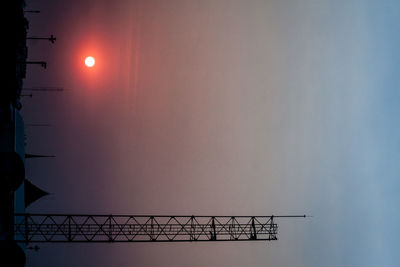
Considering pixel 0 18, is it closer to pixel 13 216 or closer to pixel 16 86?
pixel 16 86

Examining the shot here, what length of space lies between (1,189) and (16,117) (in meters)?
5.05

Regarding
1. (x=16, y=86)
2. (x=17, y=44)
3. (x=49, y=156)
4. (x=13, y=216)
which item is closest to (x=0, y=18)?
(x=17, y=44)

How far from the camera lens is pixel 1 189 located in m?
24.9

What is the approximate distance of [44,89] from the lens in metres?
36.7

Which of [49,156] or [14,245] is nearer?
[14,245]

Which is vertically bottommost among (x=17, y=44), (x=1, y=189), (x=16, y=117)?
(x=1, y=189)

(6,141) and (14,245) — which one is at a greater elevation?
(6,141)

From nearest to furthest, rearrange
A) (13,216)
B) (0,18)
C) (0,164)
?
(0,164)
(0,18)
(13,216)

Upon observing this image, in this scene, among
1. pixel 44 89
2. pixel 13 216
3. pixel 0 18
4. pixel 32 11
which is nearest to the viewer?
pixel 0 18

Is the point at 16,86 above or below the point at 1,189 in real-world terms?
above

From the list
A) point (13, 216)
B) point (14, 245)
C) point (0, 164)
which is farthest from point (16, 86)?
point (14, 245)

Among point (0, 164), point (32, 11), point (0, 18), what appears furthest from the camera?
point (32, 11)

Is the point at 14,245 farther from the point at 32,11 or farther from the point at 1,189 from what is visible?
the point at 32,11

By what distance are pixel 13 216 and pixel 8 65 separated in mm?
9884
